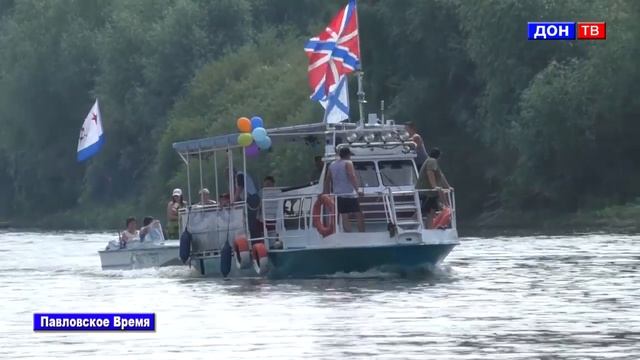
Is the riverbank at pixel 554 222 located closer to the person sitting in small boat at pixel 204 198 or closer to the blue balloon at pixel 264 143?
the person sitting in small boat at pixel 204 198

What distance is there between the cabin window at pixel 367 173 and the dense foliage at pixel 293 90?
1222 inches

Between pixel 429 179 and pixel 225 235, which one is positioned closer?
pixel 429 179

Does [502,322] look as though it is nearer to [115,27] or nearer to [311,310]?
[311,310]

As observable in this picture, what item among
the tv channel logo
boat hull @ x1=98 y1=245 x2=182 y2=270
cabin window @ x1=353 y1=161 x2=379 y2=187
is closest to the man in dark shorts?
cabin window @ x1=353 y1=161 x2=379 y2=187

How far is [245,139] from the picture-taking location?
3544cm

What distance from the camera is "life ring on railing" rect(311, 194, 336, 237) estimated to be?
3375cm

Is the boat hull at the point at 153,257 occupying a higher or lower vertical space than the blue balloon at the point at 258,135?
lower

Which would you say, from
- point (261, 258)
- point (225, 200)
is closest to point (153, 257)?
point (225, 200)

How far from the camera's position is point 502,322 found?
2552cm

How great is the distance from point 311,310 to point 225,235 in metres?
9.20

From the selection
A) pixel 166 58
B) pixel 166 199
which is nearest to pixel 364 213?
pixel 166 199

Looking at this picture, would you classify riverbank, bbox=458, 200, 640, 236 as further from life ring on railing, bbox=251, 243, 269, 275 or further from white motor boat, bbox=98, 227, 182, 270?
life ring on railing, bbox=251, 243, 269, 275

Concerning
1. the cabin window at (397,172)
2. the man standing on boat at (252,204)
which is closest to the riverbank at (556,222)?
the cabin window at (397,172)

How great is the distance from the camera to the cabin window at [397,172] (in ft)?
114
